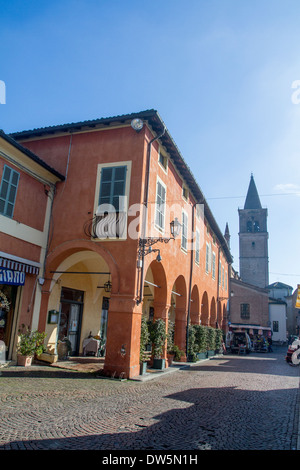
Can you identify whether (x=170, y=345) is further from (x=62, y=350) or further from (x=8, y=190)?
(x=8, y=190)

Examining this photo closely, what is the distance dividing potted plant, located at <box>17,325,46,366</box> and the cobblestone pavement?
64 cm

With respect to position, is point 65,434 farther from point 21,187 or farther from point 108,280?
point 108,280

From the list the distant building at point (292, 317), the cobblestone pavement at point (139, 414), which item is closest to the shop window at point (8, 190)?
the cobblestone pavement at point (139, 414)

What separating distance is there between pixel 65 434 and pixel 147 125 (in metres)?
9.53

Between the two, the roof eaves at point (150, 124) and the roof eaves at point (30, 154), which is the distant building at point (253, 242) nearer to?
the roof eaves at point (150, 124)

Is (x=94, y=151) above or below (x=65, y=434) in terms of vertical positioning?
above

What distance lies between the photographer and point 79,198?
12328 millimetres

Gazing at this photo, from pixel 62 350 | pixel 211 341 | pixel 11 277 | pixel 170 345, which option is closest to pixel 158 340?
pixel 170 345

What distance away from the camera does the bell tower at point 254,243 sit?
Answer: 60.9 m

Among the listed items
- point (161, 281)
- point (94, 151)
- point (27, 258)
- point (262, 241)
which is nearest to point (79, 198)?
point (94, 151)

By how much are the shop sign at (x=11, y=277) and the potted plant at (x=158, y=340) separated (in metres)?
4.71

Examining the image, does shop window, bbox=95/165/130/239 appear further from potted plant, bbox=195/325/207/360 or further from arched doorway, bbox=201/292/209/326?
arched doorway, bbox=201/292/209/326

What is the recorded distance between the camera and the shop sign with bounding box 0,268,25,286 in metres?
10.4

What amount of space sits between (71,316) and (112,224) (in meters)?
4.89
